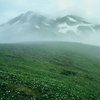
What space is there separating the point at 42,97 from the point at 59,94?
4.22 m

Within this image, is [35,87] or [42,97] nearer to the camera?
[42,97]

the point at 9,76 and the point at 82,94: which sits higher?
the point at 9,76

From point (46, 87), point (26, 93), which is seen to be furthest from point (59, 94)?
point (26, 93)

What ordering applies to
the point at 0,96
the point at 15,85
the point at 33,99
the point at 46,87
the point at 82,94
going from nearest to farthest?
1. the point at 0,96
2. the point at 33,99
3. the point at 15,85
4. the point at 46,87
5. the point at 82,94

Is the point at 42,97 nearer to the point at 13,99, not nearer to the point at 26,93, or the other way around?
the point at 26,93

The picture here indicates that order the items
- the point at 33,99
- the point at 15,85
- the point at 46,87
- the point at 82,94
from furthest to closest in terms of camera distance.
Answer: the point at 82,94
the point at 46,87
the point at 15,85
the point at 33,99

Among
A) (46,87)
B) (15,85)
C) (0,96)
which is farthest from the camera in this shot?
(46,87)

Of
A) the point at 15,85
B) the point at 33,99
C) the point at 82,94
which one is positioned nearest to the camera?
the point at 33,99

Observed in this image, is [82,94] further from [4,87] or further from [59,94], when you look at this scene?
[4,87]

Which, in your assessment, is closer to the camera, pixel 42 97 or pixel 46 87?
pixel 42 97

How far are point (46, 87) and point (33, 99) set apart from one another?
22.5 feet

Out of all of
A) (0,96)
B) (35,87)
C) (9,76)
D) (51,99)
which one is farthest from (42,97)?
(9,76)

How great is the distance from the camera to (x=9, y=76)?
1366 inches

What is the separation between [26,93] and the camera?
28688mm
